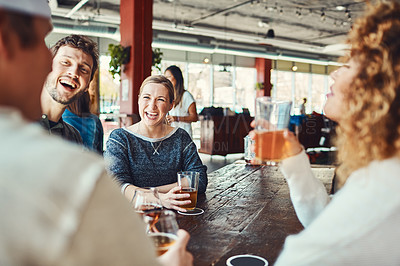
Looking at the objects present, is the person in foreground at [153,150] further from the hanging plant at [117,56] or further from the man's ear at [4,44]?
the hanging plant at [117,56]

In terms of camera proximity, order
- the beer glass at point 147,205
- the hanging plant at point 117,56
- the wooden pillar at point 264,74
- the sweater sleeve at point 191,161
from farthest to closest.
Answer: the wooden pillar at point 264,74 → the hanging plant at point 117,56 → the sweater sleeve at point 191,161 → the beer glass at point 147,205

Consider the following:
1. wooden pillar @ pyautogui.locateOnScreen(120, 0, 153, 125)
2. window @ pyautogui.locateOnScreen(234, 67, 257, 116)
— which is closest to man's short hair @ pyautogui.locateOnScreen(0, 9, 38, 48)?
wooden pillar @ pyautogui.locateOnScreen(120, 0, 153, 125)

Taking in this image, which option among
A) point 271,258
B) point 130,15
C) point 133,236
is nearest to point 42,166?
point 133,236

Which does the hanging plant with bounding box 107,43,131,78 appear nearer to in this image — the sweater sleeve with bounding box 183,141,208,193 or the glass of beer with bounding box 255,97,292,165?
the sweater sleeve with bounding box 183,141,208,193

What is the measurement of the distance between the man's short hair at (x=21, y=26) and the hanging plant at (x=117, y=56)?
5021 millimetres

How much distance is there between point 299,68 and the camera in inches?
598

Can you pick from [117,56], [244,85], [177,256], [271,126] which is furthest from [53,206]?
[244,85]

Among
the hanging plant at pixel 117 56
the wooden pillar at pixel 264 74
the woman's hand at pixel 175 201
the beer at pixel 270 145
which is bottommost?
the woman's hand at pixel 175 201

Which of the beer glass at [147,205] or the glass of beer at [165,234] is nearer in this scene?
the glass of beer at [165,234]

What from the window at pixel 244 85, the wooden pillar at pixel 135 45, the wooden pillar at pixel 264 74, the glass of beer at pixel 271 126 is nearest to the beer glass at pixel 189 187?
the glass of beer at pixel 271 126

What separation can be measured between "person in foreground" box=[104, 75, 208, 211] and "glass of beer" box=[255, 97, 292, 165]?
70 centimetres

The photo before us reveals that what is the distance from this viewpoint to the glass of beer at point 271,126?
3.34ft

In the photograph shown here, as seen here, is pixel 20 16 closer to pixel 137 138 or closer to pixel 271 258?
pixel 271 258

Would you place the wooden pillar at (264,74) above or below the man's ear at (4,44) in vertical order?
above
